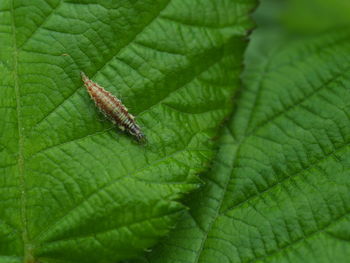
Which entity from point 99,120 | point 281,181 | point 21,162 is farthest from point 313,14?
point 21,162

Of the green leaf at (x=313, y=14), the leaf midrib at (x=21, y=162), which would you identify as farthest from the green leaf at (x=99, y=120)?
the green leaf at (x=313, y=14)

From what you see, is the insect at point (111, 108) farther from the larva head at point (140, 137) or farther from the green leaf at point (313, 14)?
the green leaf at point (313, 14)

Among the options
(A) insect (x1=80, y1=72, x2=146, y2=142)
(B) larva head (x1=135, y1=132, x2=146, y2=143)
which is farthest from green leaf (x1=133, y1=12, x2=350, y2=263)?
(A) insect (x1=80, y1=72, x2=146, y2=142)

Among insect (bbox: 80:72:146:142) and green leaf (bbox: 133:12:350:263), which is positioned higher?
insect (bbox: 80:72:146:142)

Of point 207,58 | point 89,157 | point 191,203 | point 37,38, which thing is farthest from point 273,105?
point 37,38

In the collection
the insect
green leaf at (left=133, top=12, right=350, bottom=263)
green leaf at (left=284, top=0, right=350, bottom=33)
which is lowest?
green leaf at (left=133, top=12, right=350, bottom=263)

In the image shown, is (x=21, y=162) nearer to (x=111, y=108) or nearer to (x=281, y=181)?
(x=111, y=108)

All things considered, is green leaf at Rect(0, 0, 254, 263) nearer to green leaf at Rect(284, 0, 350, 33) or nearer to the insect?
the insect
